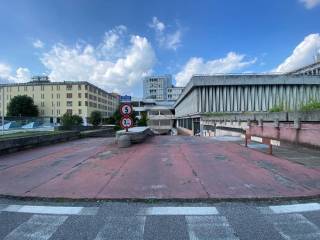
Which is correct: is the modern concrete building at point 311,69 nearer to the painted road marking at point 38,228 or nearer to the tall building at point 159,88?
the tall building at point 159,88

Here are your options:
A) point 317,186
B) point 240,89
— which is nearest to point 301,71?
point 240,89

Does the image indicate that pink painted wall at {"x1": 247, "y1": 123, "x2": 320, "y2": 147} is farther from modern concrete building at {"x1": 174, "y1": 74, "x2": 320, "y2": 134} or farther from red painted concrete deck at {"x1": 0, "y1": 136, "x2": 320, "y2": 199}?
modern concrete building at {"x1": 174, "y1": 74, "x2": 320, "y2": 134}

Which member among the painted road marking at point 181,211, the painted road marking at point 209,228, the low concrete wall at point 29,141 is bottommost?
the painted road marking at point 209,228

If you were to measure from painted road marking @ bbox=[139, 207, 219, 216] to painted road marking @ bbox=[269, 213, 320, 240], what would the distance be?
959 millimetres

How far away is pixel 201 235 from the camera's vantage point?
355cm

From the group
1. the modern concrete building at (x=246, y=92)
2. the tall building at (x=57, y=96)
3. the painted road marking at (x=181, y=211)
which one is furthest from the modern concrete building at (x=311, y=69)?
the painted road marking at (x=181, y=211)

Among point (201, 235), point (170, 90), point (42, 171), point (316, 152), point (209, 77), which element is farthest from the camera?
point (170, 90)

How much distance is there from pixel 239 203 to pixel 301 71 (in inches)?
3846

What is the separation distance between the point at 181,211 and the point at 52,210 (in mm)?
2253

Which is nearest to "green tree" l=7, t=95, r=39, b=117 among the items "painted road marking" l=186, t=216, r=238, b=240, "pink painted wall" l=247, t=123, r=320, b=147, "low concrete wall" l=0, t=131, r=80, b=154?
"low concrete wall" l=0, t=131, r=80, b=154

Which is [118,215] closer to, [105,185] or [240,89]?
[105,185]

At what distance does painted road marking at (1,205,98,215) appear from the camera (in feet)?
14.6

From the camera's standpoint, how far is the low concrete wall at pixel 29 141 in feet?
37.9

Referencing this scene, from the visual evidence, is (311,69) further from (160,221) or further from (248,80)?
(160,221)
